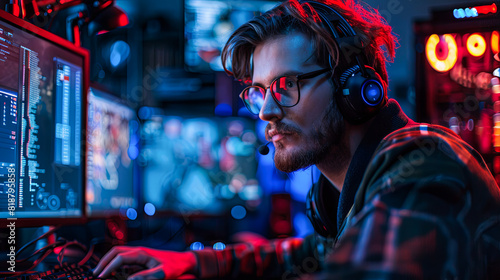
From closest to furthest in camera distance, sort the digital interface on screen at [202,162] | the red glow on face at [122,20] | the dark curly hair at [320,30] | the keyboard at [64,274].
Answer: the keyboard at [64,274] → the dark curly hair at [320,30] → the red glow on face at [122,20] → the digital interface on screen at [202,162]

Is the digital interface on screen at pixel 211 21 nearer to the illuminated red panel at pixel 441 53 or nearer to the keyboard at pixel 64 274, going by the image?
the illuminated red panel at pixel 441 53

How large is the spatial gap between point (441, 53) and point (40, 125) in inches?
70.2

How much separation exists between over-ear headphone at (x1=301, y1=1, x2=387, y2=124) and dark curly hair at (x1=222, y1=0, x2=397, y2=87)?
0.5 inches

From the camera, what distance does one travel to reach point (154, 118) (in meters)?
2.46

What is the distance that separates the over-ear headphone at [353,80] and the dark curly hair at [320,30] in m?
0.01

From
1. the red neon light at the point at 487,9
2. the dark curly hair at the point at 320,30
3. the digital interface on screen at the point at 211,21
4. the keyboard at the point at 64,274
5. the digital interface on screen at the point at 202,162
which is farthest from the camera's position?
the digital interface on screen at the point at 211,21

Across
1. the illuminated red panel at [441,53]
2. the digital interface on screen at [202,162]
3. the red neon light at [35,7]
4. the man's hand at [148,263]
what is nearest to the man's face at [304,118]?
the man's hand at [148,263]

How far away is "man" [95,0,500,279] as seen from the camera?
41cm

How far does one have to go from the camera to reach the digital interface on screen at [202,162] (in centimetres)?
241

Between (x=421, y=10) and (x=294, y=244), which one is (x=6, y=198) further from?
(x=421, y=10)

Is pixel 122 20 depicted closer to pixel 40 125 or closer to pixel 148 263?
pixel 40 125

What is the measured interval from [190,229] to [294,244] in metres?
1.28

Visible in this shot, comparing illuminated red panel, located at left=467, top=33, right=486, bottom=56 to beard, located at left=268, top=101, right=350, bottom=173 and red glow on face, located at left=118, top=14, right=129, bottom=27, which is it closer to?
beard, located at left=268, top=101, right=350, bottom=173

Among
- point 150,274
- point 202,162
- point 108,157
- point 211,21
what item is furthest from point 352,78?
point 211,21
